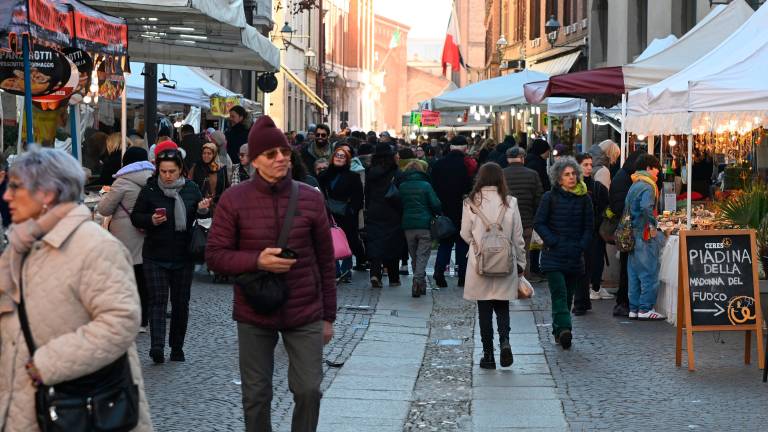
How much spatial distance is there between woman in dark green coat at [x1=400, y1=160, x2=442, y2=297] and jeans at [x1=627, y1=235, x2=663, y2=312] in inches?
119

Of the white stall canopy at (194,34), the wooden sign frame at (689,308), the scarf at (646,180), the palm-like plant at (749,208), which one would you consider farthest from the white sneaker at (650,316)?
the white stall canopy at (194,34)

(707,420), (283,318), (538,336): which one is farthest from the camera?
(538,336)

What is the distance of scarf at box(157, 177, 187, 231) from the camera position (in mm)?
10188

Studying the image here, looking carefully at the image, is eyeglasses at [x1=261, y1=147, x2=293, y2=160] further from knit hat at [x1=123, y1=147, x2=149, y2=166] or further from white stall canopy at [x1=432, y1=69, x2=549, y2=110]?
white stall canopy at [x1=432, y1=69, x2=549, y2=110]

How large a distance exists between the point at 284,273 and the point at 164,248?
13.4ft

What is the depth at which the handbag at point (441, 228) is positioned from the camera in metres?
15.3

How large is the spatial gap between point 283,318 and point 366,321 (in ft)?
23.6

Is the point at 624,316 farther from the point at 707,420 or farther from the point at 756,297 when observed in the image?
the point at 707,420

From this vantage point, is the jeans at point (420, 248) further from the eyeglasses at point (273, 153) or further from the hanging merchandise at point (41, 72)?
the eyeglasses at point (273, 153)

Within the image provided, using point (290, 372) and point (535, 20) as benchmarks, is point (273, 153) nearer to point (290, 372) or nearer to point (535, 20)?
point (290, 372)

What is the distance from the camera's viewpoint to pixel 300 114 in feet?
205

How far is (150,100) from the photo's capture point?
20.2m

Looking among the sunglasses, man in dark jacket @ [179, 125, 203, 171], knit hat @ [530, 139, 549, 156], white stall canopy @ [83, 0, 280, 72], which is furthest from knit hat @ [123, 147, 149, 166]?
knit hat @ [530, 139, 549, 156]

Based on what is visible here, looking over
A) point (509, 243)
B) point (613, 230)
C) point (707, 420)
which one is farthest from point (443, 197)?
point (707, 420)
